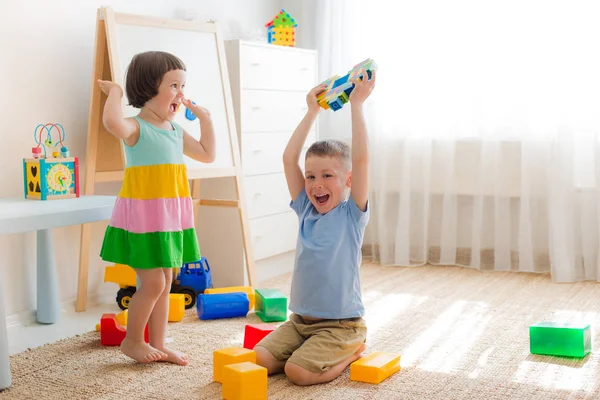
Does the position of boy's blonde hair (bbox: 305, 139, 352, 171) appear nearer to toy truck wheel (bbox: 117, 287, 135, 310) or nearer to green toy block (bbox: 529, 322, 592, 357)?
green toy block (bbox: 529, 322, 592, 357)

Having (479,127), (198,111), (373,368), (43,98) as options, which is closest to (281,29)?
(479,127)

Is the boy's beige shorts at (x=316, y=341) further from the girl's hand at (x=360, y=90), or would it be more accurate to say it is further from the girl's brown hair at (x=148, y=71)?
the girl's brown hair at (x=148, y=71)

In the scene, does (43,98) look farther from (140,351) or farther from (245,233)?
(140,351)

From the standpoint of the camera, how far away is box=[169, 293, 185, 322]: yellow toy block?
261cm

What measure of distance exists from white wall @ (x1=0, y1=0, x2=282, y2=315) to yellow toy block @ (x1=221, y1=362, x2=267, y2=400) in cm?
110

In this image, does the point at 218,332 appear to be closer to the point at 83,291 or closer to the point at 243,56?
the point at 83,291

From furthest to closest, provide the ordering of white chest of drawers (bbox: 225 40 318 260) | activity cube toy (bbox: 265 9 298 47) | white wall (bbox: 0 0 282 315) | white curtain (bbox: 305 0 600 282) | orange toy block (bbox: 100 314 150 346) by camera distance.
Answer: activity cube toy (bbox: 265 9 298 47) < white curtain (bbox: 305 0 600 282) < white chest of drawers (bbox: 225 40 318 260) < white wall (bbox: 0 0 282 315) < orange toy block (bbox: 100 314 150 346)

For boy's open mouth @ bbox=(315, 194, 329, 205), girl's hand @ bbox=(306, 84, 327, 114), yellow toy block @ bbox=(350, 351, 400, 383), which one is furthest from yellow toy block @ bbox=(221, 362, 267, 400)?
girl's hand @ bbox=(306, 84, 327, 114)

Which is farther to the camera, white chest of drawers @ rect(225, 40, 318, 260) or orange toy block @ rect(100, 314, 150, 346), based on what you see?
white chest of drawers @ rect(225, 40, 318, 260)

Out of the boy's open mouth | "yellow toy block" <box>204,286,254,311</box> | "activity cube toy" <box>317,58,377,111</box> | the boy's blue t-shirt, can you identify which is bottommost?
"yellow toy block" <box>204,286,254,311</box>

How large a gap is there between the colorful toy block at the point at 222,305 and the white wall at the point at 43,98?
1.80 feet

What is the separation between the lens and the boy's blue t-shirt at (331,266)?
6.57 ft

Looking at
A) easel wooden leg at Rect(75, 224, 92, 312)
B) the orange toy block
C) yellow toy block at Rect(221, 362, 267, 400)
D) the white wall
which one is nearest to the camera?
yellow toy block at Rect(221, 362, 267, 400)

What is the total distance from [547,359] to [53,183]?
64.6 inches
